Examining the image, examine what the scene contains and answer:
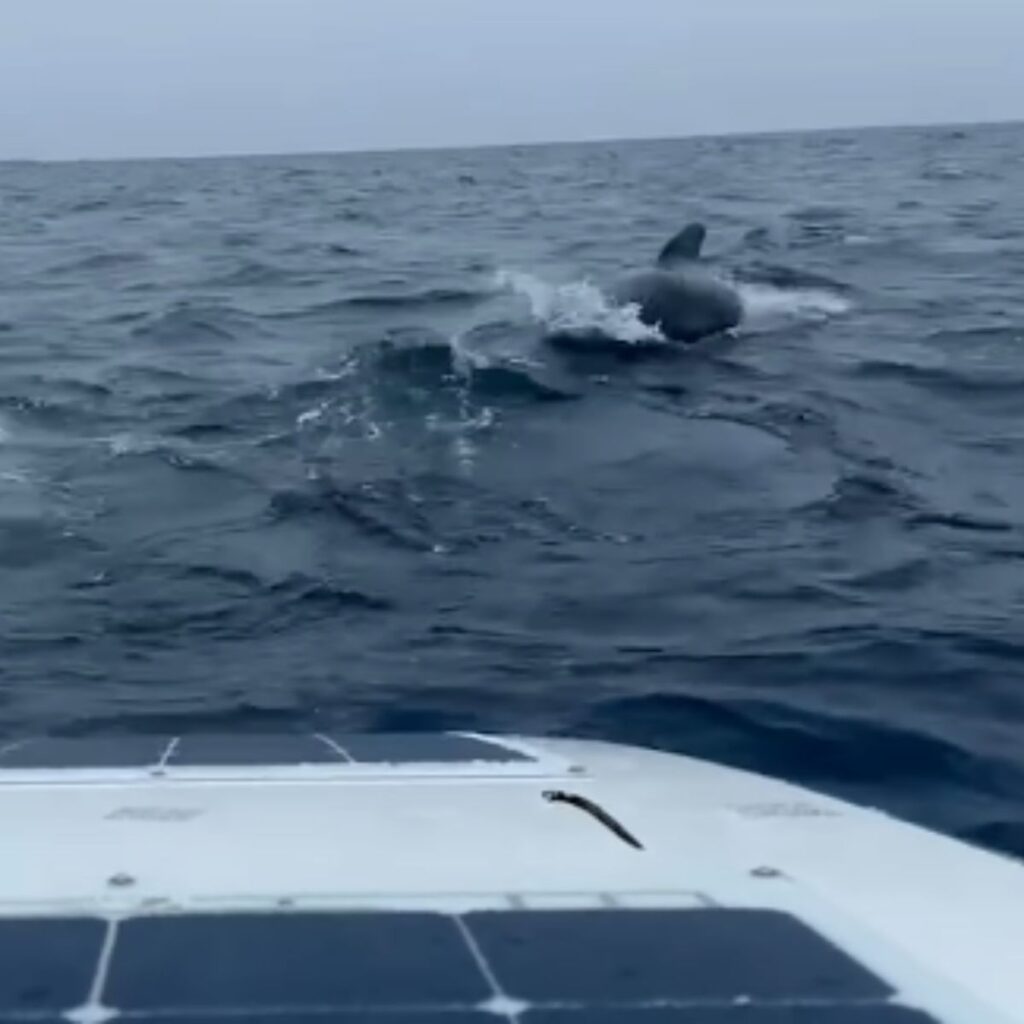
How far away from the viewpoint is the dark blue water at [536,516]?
9109 millimetres

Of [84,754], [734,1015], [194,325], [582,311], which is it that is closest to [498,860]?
[734,1015]

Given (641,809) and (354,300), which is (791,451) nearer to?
(641,809)

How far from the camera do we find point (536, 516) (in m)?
12.8

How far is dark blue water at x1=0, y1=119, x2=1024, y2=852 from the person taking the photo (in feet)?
29.9

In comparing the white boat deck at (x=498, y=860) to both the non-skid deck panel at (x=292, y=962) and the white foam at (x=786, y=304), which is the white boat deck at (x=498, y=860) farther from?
the white foam at (x=786, y=304)

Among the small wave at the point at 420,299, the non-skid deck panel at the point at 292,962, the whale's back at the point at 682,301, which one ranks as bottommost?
the non-skid deck panel at the point at 292,962

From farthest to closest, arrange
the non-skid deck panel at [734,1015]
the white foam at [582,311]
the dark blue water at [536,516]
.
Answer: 1. the white foam at [582,311]
2. the dark blue water at [536,516]
3. the non-skid deck panel at [734,1015]

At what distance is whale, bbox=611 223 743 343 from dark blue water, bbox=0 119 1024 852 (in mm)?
313

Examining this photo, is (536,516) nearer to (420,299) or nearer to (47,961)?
(47,961)

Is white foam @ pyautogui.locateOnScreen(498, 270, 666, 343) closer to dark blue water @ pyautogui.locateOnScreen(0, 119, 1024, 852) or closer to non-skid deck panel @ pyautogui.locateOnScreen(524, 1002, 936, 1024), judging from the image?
dark blue water @ pyautogui.locateOnScreen(0, 119, 1024, 852)

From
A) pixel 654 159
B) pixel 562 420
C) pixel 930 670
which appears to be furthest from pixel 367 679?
pixel 654 159

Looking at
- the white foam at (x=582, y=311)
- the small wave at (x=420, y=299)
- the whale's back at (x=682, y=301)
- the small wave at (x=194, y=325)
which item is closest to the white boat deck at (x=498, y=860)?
the white foam at (x=582, y=311)

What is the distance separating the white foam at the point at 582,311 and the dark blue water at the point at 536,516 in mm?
82

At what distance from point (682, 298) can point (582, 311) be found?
4.46 ft
